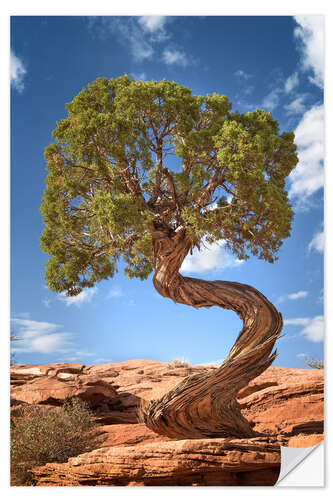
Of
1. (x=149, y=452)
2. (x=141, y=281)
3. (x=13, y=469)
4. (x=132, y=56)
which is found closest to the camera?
(x=149, y=452)

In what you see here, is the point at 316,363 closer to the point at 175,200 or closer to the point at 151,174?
the point at 175,200

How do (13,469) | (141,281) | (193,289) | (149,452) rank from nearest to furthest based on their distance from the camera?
(149,452)
(13,469)
(193,289)
(141,281)

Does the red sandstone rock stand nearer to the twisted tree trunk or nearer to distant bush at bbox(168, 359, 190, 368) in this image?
the twisted tree trunk

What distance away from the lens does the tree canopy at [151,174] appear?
252 inches

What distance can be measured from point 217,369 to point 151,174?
350 cm

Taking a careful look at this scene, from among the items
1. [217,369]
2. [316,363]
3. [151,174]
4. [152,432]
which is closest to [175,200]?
[151,174]

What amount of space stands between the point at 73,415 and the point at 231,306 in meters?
3.22

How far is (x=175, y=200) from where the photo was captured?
7105mm

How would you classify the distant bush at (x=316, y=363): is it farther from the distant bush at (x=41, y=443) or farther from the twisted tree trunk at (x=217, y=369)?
the distant bush at (x=41, y=443)

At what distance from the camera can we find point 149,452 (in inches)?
201

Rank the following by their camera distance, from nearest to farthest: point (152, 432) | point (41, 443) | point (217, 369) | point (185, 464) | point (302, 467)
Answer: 1. point (185, 464)
2. point (302, 467)
3. point (41, 443)
4. point (217, 369)
5. point (152, 432)

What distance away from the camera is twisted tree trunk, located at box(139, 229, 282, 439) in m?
6.44
